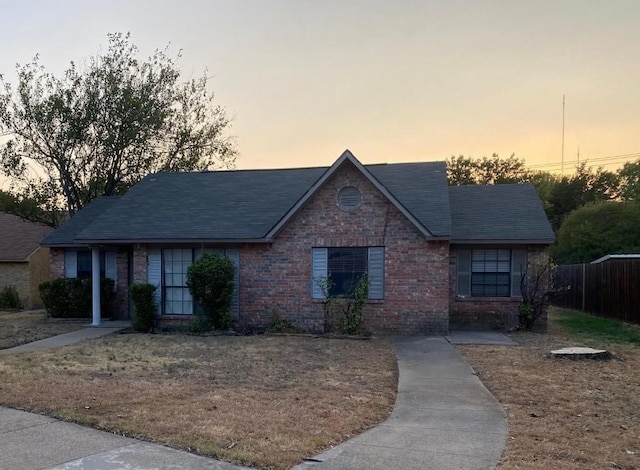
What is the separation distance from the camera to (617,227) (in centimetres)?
3294

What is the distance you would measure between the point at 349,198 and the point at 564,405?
28.2ft

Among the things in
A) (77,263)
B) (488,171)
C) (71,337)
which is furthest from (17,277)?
(488,171)

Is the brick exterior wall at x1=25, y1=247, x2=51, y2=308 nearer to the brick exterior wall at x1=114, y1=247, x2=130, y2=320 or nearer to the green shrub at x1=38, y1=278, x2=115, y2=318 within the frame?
the green shrub at x1=38, y1=278, x2=115, y2=318

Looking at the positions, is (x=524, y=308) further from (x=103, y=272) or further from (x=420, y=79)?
(x=103, y=272)

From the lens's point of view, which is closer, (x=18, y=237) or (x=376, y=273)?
(x=376, y=273)

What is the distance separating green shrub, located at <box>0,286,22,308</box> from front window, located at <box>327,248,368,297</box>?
1700 centimetres

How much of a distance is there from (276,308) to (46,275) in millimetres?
16111

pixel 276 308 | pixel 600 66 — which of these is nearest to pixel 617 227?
pixel 600 66

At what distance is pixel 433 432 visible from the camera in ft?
19.7

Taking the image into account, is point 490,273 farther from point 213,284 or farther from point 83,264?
point 83,264

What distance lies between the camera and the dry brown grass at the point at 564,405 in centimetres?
524

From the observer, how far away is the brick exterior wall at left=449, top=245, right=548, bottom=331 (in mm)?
15055

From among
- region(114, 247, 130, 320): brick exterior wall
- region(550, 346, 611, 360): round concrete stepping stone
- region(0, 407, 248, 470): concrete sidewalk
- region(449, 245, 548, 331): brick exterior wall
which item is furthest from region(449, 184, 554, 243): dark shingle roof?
region(0, 407, 248, 470): concrete sidewalk

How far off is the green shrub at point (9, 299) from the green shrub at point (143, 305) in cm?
1215
